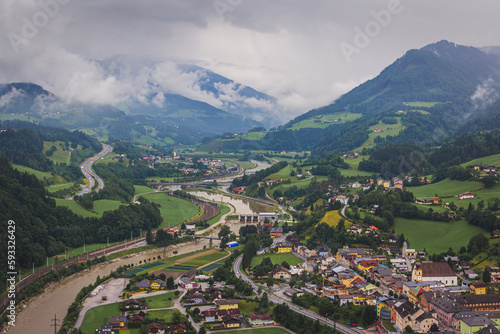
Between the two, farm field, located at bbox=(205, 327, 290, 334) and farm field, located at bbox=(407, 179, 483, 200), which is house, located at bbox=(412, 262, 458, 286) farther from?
farm field, located at bbox=(407, 179, 483, 200)

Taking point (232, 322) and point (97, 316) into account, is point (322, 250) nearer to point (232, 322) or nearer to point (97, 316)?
point (232, 322)

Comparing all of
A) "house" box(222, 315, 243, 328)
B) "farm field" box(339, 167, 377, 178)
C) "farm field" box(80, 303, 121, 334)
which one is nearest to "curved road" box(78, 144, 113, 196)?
"farm field" box(339, 167, 377, 178)

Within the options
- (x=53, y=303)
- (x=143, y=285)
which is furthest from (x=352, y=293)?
(x=53, y=303)

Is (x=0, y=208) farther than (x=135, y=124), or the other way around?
(x=135, y=124)

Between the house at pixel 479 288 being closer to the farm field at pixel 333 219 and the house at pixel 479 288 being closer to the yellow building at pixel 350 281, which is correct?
the yellow building at pixel 350 281

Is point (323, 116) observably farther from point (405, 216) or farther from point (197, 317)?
point (197, 317)

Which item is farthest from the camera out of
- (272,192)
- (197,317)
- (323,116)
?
(323,116)

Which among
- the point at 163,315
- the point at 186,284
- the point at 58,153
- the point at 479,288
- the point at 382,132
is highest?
the point at 58,153

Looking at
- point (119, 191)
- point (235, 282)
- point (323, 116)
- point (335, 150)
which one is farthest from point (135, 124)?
point (235, 282)
